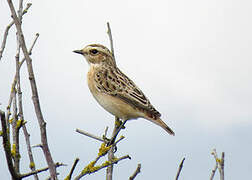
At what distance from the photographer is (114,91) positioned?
25.0 feet

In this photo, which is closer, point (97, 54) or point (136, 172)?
point (136, 172)

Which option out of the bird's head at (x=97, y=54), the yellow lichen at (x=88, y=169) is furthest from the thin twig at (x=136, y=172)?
the bird's head at (x=97, y=54)

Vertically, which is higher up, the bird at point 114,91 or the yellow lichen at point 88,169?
the bird at point 114,91

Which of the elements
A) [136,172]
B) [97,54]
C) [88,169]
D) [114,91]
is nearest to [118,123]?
[114,91]

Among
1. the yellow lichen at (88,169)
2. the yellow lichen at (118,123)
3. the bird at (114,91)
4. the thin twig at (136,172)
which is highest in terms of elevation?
the bird at (114,91)

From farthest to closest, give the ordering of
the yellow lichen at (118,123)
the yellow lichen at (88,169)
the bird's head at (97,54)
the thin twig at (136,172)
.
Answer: the bird's head at (97,54) < the yellow lichen at (118,123) < the thin twig at (136,172) < the yellow lichen at (88,169)

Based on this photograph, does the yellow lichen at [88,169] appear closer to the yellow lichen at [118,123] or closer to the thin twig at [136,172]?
the thin twig at [136,172]

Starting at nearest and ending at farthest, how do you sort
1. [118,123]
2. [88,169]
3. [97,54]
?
[88,169] < [118,123] < [97,54]

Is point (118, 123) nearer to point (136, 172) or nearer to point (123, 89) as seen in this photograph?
point (123, 89)

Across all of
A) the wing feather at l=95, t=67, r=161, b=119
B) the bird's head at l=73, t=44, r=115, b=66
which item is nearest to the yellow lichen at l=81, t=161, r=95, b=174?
the wing feather at l=95, t=67, r=161, b=119

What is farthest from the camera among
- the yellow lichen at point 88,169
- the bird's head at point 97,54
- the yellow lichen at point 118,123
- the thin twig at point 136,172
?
the bird's head at point 97,54

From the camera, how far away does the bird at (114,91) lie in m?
7.37

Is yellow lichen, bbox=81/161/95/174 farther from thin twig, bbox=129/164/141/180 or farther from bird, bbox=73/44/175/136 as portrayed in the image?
bird, bbox=73/44/175/136

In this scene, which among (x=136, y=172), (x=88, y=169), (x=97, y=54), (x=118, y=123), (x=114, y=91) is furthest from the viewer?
(x=97, y=54)
